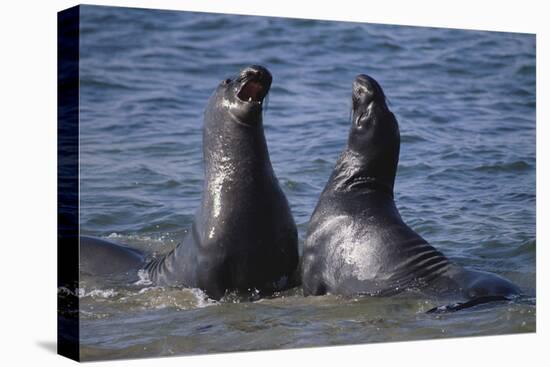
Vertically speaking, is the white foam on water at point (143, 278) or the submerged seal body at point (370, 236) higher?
the submerged seal body at point (370, 236)

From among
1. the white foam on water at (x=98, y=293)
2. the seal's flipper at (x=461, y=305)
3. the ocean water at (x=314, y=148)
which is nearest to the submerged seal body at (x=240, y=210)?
the ocean water at (x=314, y=148)

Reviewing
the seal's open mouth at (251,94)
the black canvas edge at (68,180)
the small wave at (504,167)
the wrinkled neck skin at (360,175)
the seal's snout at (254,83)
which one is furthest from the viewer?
the small wave at (504,167)

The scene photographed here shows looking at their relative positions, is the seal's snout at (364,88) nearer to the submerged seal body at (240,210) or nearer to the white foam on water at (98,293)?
the submerged seal body at (240,210)

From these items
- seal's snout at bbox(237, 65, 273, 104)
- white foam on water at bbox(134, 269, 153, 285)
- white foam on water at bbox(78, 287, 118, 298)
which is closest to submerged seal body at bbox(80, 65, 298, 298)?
seal's snout at bbox(237, 65, 273, 104)

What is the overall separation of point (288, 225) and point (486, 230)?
246 centimetres

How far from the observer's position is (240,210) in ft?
32.0

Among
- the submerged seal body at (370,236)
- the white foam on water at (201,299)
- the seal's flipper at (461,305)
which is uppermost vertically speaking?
the submerged seal body at (370,236)

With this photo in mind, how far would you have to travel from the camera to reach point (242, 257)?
974 cm

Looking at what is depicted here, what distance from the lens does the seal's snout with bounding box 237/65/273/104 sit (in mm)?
9680

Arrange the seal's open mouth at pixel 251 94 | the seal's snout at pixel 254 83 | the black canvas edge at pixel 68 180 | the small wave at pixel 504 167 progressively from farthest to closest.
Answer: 1. the small wave at pixel 504 167
2. the seal's open mouth at pixel 251 94
3. the seal's snout at pixel 254 83
4. the black canvas edge at pixel 68 180

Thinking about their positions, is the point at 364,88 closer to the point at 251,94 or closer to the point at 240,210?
the point at 251,94

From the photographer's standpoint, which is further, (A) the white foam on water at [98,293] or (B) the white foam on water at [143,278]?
(B) the white foam on water at [143,278]

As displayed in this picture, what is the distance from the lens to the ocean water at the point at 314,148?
9.69 meters

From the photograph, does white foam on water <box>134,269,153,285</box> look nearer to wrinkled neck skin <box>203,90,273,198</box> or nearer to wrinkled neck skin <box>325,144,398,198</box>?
wrinkled neck skin <box>203,90,273,198</box>
